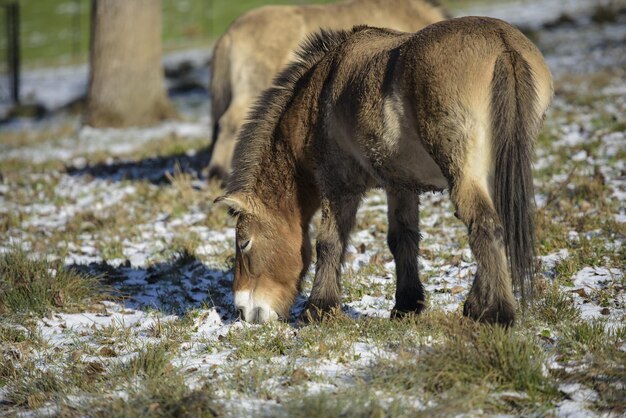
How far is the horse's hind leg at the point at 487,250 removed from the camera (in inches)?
144

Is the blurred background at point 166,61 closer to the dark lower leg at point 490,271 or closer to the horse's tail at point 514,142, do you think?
the horse's tail at point 514,142

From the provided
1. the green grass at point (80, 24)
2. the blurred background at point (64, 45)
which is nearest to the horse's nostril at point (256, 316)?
the blurred background at point (64, 45)

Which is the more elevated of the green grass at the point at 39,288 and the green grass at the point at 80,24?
the green grass at the point at 39,288

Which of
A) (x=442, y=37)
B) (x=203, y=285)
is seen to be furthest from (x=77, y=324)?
(x=442, y=37)

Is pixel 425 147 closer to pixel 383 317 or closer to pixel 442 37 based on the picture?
pixel 442 37

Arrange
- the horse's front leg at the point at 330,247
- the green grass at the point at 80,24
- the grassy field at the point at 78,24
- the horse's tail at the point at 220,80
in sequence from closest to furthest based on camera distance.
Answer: the horse's front leg at the point at 330,247 < the horse's tail at the point at 220,80 < the green grass at the point at 80,24 < the grassy field at the point at 78,24

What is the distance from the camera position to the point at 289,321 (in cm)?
507

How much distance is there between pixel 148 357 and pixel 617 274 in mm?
3338

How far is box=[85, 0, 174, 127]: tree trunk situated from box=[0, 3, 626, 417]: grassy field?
14.4ft

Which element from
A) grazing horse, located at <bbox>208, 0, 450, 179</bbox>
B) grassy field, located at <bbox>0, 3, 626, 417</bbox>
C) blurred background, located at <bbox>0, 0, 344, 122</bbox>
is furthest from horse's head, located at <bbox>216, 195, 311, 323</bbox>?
blurred background, located at <bbox>0, 0, 344, 122</bbox>

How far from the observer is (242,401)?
11.6 feet

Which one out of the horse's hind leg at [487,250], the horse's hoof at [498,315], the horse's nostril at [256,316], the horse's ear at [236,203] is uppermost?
the horse's hind leg at [487,250]

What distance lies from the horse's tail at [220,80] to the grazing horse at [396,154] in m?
3.82

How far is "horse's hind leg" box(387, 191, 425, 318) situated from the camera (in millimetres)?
4719
